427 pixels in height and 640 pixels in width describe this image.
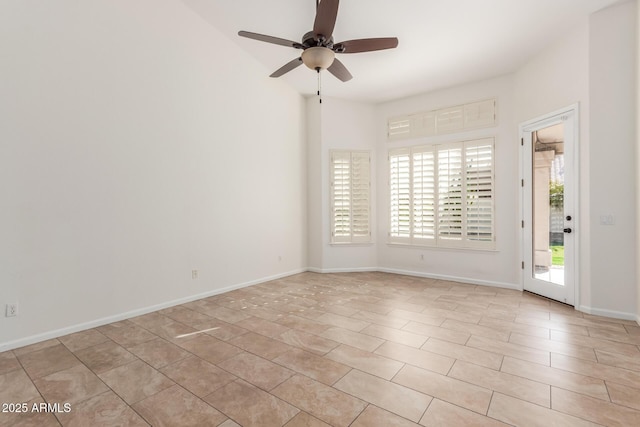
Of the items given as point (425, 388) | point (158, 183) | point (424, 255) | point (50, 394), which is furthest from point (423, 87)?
point (50, 394)

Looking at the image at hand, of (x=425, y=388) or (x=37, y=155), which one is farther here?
(x=37, y=155)

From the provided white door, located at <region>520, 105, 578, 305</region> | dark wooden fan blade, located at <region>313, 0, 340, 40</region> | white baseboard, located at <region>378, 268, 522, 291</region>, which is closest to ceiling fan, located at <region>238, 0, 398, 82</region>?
dark wooden fan blade, located at <region>313, 0, 340, 40</region>

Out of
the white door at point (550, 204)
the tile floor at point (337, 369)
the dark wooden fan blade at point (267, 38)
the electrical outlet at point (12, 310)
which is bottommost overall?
the tile floor at point (337, 369)

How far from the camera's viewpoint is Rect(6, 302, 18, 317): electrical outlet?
2.74 metres

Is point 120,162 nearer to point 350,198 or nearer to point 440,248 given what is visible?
point 350,198

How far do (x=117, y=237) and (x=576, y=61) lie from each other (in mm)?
5749

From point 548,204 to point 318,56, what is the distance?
3667mm

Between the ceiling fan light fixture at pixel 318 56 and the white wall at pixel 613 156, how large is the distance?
305 centimetres

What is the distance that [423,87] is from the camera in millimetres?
5414

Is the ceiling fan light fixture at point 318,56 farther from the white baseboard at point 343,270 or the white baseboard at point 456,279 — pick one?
the white baseboard at point 456,279

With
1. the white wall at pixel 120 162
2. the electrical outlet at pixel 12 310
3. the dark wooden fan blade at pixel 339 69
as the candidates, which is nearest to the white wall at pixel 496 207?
the dark wooden fan blade at pixel 339 69

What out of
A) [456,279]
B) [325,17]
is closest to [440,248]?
[456,279]

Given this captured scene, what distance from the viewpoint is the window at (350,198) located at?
19.9 ft

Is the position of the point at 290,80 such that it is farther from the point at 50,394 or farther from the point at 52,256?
Result: the point at 50,394
